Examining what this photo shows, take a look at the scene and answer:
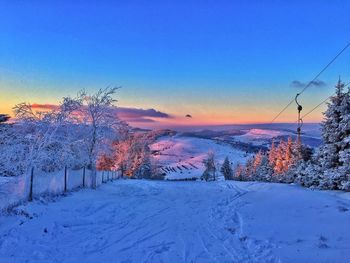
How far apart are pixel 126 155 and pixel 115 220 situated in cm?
6791

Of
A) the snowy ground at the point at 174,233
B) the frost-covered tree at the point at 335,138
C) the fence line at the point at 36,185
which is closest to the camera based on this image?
the snowy ground at the point at 174,233

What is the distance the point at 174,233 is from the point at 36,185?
9.74 m

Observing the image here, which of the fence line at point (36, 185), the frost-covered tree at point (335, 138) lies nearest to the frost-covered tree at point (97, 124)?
the fence line at point (36, 185)

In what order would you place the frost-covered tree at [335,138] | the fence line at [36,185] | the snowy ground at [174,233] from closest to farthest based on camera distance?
the snowy ground at [174,233] < the fence line at [36,185] < the frost-covered tree at [335,138]

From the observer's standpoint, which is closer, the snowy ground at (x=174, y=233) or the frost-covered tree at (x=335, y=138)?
the snowy ground at (x=174, y=233)

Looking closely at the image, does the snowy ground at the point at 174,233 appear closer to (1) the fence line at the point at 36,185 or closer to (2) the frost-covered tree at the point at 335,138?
(1) the fence line at the point at 36,185

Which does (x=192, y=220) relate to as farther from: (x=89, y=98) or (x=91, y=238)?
(x=89, y=98)

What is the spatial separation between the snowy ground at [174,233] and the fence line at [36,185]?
717mm

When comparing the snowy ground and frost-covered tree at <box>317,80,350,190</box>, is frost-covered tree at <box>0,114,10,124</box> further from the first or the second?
frost-covered tree at <box>317,80,350,190</box>

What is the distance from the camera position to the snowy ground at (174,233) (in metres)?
10.7

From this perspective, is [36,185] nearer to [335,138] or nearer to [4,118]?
[4,118]

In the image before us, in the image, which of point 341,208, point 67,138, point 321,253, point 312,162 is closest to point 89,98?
point 67,138

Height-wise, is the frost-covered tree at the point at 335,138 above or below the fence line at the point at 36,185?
above

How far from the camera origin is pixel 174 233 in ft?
46.5
